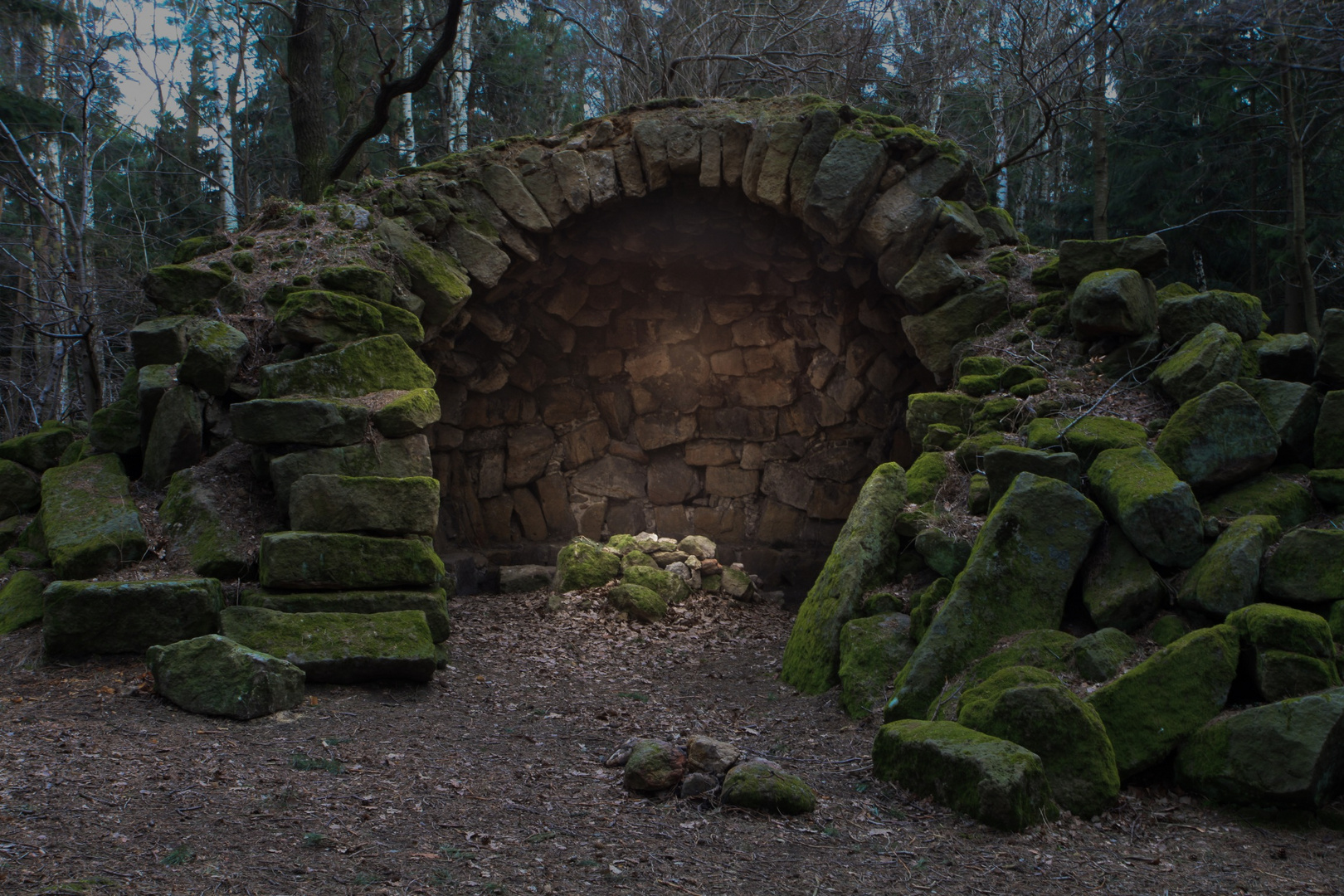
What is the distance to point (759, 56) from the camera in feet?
32.4

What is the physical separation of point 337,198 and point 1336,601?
25.0 feet

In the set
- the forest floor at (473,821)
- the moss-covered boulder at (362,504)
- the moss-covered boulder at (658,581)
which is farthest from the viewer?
the moss-covered boulder at (658,581)

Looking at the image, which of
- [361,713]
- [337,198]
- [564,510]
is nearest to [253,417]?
[361,713]

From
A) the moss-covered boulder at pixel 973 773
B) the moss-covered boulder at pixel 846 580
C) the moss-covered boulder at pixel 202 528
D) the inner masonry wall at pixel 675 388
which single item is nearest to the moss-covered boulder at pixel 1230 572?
the moss-covered boulder at pixel 973 773

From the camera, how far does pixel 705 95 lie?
33.9ft

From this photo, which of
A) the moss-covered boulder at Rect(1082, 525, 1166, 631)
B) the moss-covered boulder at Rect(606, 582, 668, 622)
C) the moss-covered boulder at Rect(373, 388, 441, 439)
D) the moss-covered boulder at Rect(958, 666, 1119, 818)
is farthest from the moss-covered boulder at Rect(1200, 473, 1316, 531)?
the moss-covered boulder at Rect(373, 388, 441, 439)

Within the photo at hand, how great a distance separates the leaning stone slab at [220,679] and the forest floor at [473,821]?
0.26ft

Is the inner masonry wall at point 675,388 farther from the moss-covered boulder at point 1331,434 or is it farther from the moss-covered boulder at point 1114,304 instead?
the moss-covered boulder at point 1331,434

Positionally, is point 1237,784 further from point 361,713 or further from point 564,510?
point 564,510

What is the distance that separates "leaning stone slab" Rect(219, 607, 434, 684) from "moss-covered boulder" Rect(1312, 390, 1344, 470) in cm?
487

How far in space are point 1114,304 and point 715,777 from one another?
4577 mm

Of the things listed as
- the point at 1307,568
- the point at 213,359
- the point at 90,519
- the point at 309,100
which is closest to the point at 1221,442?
the point at 1307,568

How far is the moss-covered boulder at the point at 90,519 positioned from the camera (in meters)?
5.02

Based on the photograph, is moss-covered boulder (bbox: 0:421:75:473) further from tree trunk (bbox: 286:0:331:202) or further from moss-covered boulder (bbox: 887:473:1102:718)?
moss-covered boulder (bbox: 887:473:1102:718)
